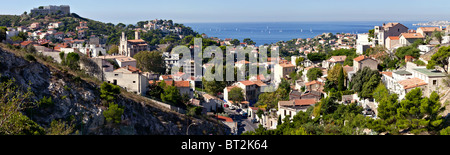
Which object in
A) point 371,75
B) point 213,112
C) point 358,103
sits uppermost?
A: point 371,75

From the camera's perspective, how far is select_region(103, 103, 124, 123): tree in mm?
12523

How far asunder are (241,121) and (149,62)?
13.0 m

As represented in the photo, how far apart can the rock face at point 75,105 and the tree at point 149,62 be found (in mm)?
15831

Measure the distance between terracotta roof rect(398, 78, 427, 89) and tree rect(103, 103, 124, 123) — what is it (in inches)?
372

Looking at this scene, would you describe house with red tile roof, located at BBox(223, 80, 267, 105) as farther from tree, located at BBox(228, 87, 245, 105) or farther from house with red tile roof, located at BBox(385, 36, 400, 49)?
house with red tile roof, located at BBox(385, 36, 400, 49)

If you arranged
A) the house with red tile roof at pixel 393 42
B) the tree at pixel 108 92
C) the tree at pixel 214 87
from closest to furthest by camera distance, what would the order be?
the tree at pixel 108 92 < the house with red tile roof at pixel 393 42 < the tree at pixel 214 87

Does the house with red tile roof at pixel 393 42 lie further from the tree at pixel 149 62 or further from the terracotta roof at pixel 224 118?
the tree at pixel 149 62

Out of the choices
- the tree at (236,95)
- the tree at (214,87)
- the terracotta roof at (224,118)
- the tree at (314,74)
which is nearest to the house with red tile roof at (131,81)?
the terracotta roof at (224,118)

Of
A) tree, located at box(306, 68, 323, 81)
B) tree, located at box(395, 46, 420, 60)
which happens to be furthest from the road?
tree, located at box(395, 46, 420, 60)

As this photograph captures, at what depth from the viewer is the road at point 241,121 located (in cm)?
1822
